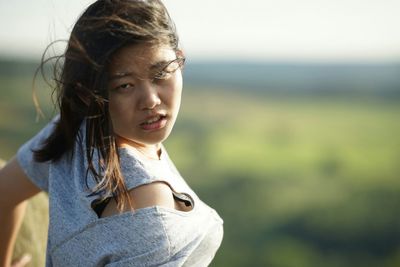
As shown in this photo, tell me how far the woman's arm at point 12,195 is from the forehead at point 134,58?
0.72 metres

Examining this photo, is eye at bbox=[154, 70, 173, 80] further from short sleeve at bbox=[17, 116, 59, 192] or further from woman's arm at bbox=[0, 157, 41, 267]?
woman's arm at bbox=[0, 157, 41, 267]

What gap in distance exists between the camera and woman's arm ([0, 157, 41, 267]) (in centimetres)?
208

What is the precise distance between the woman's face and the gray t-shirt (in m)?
0.08

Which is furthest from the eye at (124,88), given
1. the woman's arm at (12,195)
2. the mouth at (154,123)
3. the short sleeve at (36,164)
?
the woman's arm at (12,195)

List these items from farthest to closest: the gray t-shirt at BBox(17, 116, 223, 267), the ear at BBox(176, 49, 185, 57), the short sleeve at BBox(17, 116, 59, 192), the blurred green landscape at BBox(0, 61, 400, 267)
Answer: the blurred green landscape at BBox(0, 61, 400, 267)
the short sleeve at BBox(17, 116, 59, 192)
the ear at BBox(176, 49, 185, 57)
the gray t-shirt at BBox(17, 116, 223, 267)

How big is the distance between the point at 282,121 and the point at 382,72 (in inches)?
344

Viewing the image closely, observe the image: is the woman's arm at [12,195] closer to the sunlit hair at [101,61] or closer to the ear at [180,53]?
the sunlit hair at [101,61]

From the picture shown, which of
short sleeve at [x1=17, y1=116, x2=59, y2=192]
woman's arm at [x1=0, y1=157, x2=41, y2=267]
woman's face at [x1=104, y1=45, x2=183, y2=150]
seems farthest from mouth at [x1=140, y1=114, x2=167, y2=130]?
woman's arm at [x1=0, y1=157, x2=41, y2=267]

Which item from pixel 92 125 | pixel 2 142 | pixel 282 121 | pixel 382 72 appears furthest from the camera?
pixel 382 72

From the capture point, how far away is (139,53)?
1615mm

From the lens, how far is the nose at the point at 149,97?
5.39 feet

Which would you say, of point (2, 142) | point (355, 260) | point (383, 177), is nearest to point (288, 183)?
point (383, 177)

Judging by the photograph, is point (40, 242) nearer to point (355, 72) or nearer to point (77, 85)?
point (77, 85)

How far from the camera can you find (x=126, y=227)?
1.56 meters
